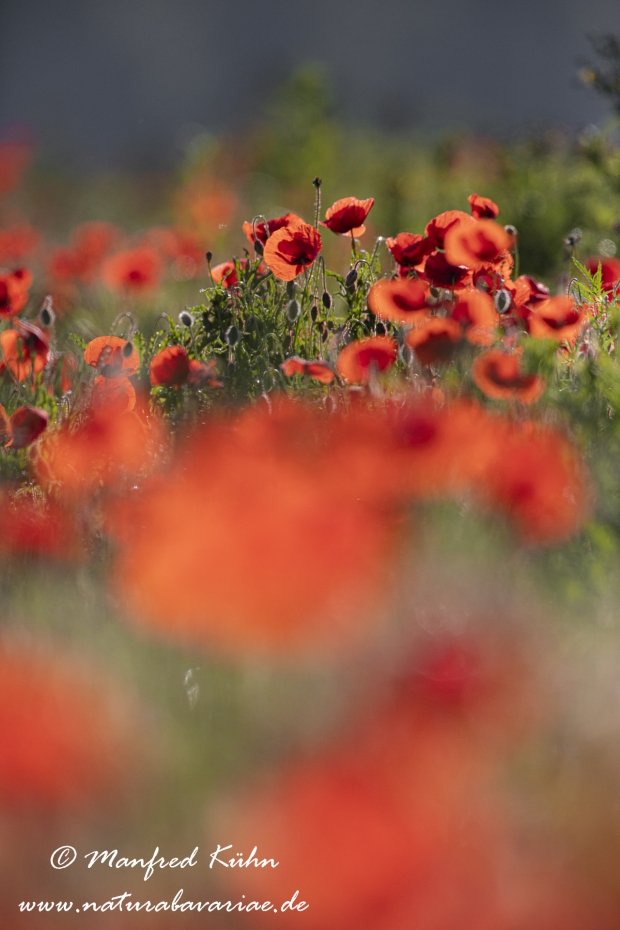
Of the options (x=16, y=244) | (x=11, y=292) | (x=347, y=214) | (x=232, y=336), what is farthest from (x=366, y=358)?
(x=16, y=244)

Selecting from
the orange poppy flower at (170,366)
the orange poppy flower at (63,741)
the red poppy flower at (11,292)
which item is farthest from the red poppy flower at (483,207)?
the orange poppy flower at (63,741)

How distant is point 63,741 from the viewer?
3.14 feet

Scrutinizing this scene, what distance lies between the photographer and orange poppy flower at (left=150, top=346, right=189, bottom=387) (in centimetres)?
170

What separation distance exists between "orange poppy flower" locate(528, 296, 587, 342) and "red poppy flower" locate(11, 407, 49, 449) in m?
0.90

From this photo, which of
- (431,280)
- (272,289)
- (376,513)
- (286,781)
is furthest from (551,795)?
(272,289)

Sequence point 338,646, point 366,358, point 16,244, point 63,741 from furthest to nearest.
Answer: point 16,244 → point 366,358 → point 338,646 → point 63,741

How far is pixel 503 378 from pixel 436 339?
14 centimetres

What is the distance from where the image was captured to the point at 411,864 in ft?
2.79

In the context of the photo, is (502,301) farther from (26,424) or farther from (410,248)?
(26,424)

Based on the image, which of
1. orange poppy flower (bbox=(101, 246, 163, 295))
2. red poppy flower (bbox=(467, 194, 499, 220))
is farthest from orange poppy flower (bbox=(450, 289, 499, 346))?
orange poppy flower (bbox=(101, 246, 163, 295))

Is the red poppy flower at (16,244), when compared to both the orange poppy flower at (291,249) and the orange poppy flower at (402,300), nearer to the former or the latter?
the orange poppy flower at (291,249)

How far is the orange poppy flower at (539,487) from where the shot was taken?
127 cm

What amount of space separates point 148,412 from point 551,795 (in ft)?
3.84

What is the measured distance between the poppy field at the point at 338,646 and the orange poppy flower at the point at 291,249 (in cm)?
22
